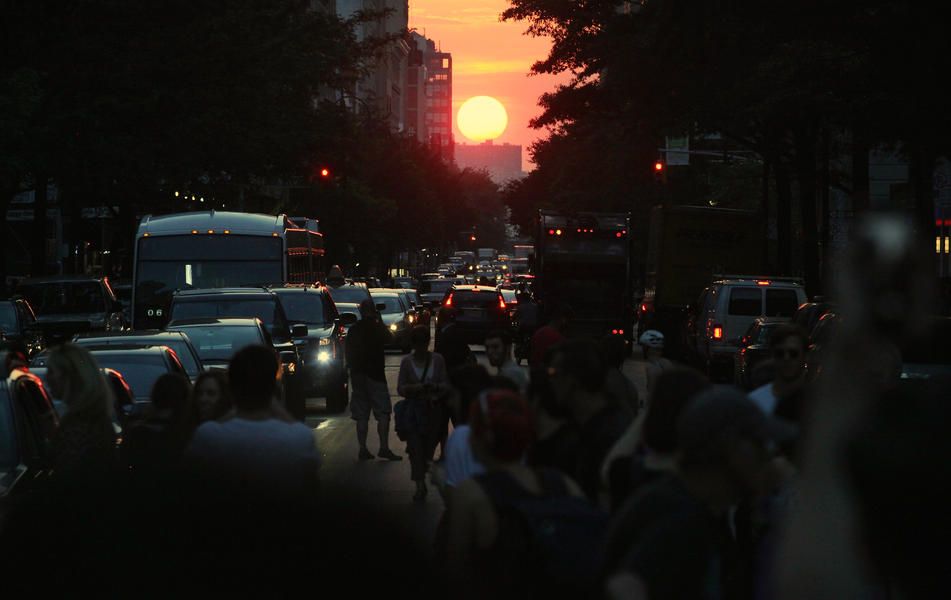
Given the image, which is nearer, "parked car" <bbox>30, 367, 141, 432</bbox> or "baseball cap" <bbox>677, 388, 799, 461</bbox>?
"baseball cap" <bbox>677, 388, 799, 461</bbox>

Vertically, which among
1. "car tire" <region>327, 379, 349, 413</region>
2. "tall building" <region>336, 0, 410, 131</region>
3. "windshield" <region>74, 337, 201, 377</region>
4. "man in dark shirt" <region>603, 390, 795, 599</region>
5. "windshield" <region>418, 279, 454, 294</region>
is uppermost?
"tall building" <region>336, 0, 410, 131</region>

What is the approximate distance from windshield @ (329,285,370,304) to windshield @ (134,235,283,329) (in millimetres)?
8879

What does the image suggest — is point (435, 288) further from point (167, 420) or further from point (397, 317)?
point (167, 420)

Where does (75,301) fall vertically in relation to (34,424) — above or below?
below

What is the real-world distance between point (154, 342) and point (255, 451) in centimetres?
1044

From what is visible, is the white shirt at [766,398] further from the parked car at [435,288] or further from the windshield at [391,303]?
the parked car at [435,288]

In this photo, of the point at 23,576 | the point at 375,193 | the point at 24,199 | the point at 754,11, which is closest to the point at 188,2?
the point at 754,11

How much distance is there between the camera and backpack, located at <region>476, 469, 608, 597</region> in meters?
4.98

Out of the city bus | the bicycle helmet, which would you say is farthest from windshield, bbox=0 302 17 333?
the bicycle helmet

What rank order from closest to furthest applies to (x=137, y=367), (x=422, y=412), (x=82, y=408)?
(x=82, y=408) < (x=422, y=412) < (x=137, y=367)

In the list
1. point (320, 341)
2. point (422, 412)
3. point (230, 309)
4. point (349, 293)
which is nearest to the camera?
point (422, 412)

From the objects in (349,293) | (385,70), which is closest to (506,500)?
(349,293)

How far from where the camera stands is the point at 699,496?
13.6 ft

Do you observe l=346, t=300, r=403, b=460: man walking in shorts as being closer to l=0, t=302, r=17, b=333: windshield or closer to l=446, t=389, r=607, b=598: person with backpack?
l=0, t=302, r=17, b=333: windshield
